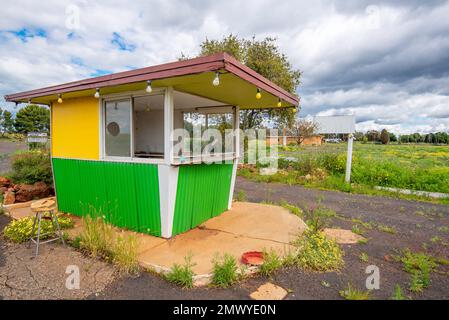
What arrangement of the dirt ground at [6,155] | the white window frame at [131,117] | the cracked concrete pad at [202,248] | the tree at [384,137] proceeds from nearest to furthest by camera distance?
Result: the cracked concrete pad at [202,248]
the white window frame at [131,117]
the dirt ground at [6,155]
the tree at [384,137]

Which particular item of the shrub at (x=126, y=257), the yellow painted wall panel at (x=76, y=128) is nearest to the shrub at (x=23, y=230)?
the yellow painted wall panel at (x=76, y=128)

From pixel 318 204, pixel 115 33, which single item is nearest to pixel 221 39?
pixel 115 33

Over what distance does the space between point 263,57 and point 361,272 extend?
37.4ft

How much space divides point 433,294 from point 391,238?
1.82 meters

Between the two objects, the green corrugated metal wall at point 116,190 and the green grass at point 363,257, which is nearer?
the green grass at point 363,257

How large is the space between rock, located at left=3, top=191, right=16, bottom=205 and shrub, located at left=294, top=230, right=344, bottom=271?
21.9ft

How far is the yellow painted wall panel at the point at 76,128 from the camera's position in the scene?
463 cm

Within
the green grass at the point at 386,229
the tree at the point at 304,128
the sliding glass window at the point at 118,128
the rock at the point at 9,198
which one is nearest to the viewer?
the sliding glass window at the point at 118,128

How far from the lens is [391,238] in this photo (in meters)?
4.45

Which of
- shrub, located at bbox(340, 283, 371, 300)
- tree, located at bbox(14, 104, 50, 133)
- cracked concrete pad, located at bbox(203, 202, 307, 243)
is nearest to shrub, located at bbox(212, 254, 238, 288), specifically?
shrub, located at bbox(340, 283, 371, 300)

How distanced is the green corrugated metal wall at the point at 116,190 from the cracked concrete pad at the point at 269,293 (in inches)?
77.1

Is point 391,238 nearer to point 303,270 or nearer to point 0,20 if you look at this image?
point 303,270

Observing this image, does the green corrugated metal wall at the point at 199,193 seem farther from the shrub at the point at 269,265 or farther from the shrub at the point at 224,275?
the shrub at the point at 269,265

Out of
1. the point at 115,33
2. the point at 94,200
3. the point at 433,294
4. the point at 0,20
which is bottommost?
the point at 433,294
